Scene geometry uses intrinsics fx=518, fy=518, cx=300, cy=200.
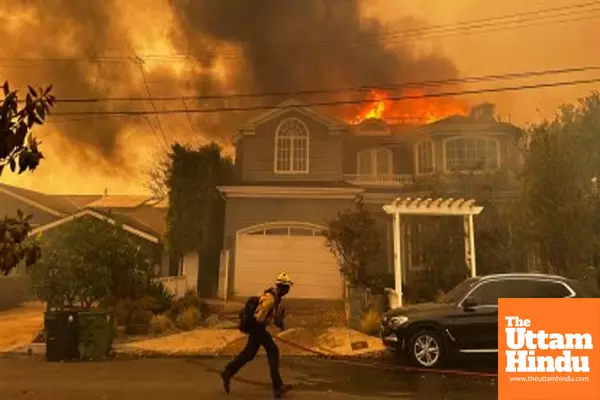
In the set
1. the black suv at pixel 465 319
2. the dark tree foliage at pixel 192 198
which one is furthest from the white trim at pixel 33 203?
the black suv at pixel 465 319

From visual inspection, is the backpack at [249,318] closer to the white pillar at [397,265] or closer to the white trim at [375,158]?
the white pillar at [397,265]

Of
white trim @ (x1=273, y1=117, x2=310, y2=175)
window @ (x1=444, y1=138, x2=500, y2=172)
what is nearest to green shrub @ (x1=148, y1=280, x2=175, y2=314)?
white trim @ (x1=273, y1=117, x2=310, y2=175)

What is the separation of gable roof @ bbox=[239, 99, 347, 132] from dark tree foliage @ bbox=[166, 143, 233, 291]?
213cm

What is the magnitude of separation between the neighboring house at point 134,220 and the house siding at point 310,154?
406 centimetres

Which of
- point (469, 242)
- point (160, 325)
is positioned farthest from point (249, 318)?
point (469, 242)

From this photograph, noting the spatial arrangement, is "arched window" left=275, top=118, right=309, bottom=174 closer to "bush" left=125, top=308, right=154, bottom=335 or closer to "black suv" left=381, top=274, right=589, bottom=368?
"bush" left=125, top=308, right=154, bottom=335

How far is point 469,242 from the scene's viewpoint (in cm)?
1344

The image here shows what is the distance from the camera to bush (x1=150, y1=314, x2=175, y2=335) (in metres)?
12.1

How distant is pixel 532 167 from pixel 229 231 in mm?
9998

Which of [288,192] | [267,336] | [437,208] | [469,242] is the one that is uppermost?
[288,192]

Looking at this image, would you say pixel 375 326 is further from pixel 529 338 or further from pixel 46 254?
pixel 46 254

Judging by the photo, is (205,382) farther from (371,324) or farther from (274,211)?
(274,211)

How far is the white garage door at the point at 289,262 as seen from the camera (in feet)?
57.8

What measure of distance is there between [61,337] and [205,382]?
3658 mm
